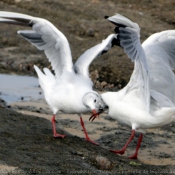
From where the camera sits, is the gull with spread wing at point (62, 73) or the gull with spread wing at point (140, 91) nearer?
the gull with spread wing at point (140, 91)

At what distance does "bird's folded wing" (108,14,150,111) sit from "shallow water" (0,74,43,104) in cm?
392

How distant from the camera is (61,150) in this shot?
6.35 metres

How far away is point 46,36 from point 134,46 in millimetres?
1691

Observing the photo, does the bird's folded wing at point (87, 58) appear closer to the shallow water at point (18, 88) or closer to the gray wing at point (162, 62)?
the gray wing at point (162, 62)

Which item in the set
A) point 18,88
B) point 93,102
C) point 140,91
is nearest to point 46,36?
point 93,102

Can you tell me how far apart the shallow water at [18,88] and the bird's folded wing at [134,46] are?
3.92 meters

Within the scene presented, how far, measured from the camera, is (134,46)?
650 cm

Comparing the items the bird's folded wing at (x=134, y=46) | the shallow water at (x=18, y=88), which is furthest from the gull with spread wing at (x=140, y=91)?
the shallow water at (x=18, y=88)

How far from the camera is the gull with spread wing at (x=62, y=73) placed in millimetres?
6984

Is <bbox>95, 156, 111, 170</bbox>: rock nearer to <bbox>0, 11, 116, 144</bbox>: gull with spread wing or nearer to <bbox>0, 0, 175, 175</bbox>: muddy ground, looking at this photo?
<bbox>0, 0, 175, 175</bbox>: muddy ground

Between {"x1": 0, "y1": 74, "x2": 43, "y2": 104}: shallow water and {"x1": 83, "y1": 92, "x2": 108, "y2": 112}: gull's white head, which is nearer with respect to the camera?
{"x1": 83, "y1": 92, "x2": 108, "y2": 112}: gull's white head

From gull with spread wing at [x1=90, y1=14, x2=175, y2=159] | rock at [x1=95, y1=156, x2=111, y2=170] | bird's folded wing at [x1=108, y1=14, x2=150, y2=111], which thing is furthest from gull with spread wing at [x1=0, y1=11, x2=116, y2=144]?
rock at [x1=95, y1=156, x2=111, y2=170]

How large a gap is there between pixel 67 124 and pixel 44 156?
2705 millimetres

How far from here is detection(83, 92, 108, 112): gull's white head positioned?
6.77m
